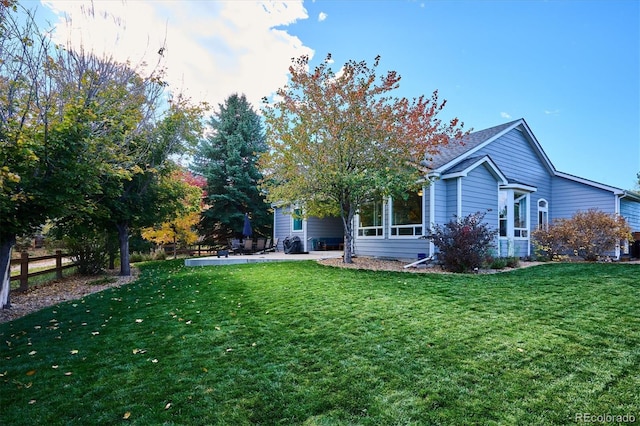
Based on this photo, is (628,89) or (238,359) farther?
(628,89)

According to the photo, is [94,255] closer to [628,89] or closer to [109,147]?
[109,147]

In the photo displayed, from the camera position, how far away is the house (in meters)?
11.5

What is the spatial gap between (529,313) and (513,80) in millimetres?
15052

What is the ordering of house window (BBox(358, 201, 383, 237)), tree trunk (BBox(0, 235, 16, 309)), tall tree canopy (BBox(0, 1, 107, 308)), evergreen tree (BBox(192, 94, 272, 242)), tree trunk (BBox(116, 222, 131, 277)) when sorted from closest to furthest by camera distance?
tall tree canopy (BBox(0, 1, 107, 308))
tree trunk (BBox(0, 235, 16, 309))
tree trunk (BBox(116, 222, 131, 277))
house window (BBox(358, 201, 383, 237))
evergreen tree (BBox(192, 94, 272, 242))

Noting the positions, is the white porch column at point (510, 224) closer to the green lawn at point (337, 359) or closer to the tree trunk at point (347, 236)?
the tree trunk at point (347, 236)

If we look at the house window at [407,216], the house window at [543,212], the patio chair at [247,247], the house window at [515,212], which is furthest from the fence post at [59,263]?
the house window at [543,212]

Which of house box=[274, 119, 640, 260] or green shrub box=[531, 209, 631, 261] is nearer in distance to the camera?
green shrub box=[531, 209, 631, 261]

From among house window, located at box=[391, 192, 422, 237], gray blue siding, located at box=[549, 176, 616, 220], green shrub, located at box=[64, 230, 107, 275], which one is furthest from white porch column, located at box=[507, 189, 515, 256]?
green shrub, located at box=[64, 230, 107, 275]

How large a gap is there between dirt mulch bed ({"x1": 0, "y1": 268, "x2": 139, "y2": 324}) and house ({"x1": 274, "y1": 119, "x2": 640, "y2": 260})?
234 inches

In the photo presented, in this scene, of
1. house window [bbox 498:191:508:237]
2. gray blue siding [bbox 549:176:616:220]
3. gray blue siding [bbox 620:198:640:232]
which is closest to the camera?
house window [bbox 498:191:508:237]

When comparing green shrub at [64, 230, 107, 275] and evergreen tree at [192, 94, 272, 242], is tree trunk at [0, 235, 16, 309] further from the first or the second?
evergreen tree at [192, 94, 272, 242]

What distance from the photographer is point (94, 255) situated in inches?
458

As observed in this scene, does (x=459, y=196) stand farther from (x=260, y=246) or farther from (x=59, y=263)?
(x=59, y=263)

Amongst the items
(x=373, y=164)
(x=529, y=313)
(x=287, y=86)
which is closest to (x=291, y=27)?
(x=287, y=86)
